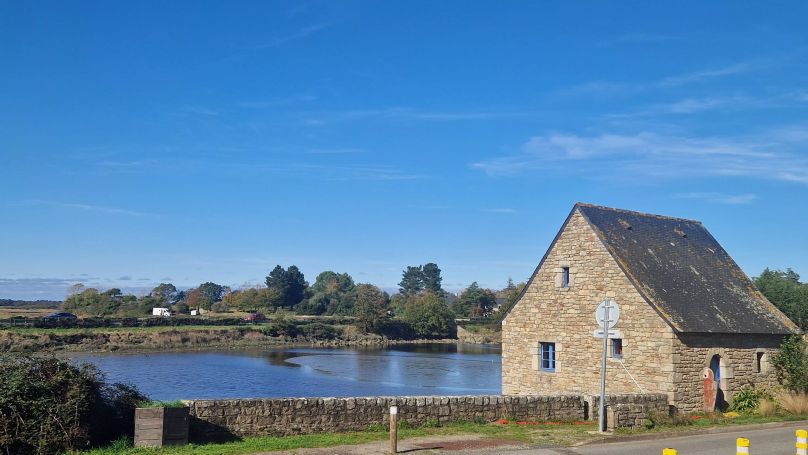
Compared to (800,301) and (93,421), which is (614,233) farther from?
(800,301)

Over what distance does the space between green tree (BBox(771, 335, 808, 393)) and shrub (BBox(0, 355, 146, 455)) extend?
1905cm

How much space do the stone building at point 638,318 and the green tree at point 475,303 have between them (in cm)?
9277

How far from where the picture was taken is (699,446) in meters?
13.5

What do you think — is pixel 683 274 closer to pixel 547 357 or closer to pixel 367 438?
pixel 547 357

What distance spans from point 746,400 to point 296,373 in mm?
30865

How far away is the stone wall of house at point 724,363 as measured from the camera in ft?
60.0

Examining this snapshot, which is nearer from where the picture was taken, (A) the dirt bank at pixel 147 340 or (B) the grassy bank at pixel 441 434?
(B) the grassy bank at pixel 441 434

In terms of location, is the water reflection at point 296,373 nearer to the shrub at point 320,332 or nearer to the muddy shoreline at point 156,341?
the muddy shoreline at point 156,341

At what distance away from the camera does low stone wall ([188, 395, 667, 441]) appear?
39.7 feet

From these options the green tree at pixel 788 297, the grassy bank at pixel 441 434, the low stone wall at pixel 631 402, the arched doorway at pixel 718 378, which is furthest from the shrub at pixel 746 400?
the green tree at pixel 788 297

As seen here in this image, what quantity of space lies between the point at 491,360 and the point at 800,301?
84.0ft

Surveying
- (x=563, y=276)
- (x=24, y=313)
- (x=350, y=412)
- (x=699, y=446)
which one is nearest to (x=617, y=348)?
(x=563, y=276)

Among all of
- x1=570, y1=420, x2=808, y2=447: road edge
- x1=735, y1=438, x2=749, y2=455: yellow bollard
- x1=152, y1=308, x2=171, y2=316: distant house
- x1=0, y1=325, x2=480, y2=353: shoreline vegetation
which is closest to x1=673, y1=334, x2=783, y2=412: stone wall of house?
x1=570, y1=420, x2=808, y2=447: road edge

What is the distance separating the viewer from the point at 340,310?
119938mm
